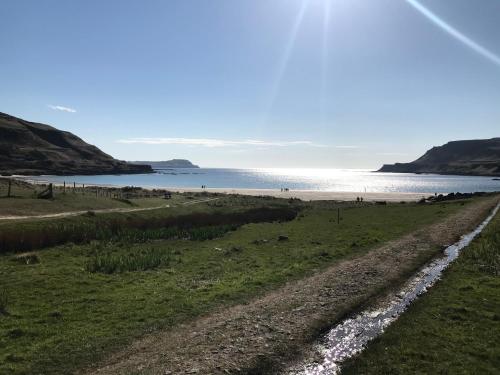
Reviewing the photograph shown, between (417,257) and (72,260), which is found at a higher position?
(417,257)

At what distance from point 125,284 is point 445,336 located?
16331mm

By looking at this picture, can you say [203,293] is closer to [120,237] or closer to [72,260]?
[72,260]

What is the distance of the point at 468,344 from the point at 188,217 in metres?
45.3

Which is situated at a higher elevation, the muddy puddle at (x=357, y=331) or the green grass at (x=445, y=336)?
the green grass at (x=445, y=336)

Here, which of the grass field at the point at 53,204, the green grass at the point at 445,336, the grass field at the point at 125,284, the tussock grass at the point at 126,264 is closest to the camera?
the green grass at the point at 445,336

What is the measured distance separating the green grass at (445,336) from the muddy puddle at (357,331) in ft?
1.49

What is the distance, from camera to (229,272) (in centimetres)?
2420

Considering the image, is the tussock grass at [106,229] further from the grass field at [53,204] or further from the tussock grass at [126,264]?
the tussock grass at [126,264]

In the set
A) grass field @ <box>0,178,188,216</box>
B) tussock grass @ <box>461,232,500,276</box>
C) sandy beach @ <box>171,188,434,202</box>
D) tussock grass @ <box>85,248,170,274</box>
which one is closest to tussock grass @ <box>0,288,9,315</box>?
tussock grass @ <box>85,248,170,274</box>

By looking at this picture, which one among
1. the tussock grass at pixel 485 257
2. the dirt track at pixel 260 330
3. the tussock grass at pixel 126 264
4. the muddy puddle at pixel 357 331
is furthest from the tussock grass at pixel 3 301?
the tussock grass at pixel 485 257

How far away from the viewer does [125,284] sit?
21.3m

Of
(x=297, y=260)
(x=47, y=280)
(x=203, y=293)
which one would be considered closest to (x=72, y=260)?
(x=47, y=280)

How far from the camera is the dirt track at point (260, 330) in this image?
1188cm

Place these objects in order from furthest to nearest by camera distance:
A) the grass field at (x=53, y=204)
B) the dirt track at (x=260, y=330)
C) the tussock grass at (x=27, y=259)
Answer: the grass field at (x=53, y=204), the tussock grass at (x=27, y=259), the dirt track at (x=260, y=330)
